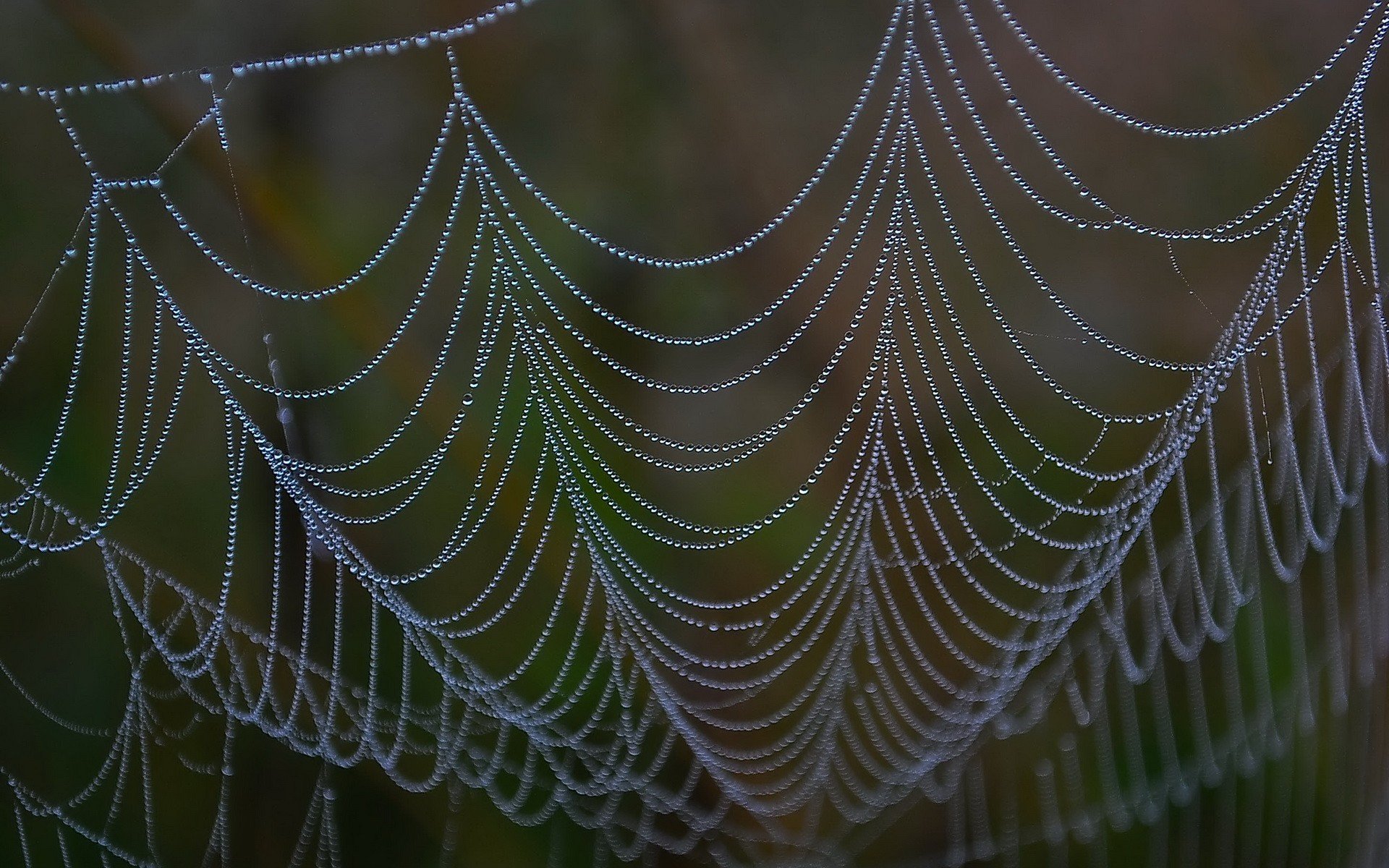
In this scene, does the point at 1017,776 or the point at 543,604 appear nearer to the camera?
the point at 543,604

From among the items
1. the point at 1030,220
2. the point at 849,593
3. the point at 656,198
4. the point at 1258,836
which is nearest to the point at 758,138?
the point at 656,198

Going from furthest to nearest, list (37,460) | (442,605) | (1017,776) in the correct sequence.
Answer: (1017,776) < (442,605) < (37,460)

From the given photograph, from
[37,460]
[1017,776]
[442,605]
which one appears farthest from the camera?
[1017,776]

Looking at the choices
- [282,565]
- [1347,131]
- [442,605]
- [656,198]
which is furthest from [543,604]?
[1347,131]

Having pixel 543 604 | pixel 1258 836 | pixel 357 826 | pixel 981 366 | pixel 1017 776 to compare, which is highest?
pixel 981 366

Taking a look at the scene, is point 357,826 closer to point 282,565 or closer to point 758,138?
point 282,565

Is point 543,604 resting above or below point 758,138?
below

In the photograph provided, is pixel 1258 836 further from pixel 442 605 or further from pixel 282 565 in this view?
pixel 282 565
